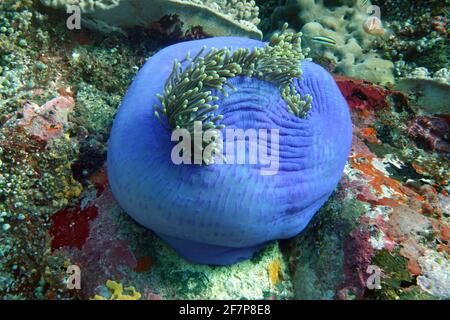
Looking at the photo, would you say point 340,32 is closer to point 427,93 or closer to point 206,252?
point 427,93

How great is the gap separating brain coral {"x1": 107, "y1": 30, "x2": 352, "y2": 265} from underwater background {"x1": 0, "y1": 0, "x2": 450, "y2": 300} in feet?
0.69

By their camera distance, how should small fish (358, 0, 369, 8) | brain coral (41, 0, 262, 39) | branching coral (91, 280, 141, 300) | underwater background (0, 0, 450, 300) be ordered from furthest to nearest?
1. small fish (358, 0, 369, 8)
2. brain coral (41, 0, 262, 39)
3. underwater background (0, 0, 450, 300)
4. branching coral (91, 280, 141, 300)

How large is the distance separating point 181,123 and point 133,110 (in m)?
0.44

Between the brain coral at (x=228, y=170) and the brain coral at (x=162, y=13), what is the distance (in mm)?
957

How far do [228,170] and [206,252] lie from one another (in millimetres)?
611

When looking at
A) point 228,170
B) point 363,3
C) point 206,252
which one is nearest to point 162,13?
point 228,170

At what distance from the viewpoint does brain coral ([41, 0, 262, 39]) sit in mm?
3525

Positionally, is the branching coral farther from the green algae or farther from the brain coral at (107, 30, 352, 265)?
the green algae

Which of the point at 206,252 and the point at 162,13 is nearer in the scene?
the point at 206,252

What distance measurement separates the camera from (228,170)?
235 centimetres

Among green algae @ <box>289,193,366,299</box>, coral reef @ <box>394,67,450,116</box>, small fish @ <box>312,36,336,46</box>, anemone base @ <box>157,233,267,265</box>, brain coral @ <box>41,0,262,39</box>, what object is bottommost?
anemone base @ <box>157,233,267,265</box>

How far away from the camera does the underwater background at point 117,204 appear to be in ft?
8.13

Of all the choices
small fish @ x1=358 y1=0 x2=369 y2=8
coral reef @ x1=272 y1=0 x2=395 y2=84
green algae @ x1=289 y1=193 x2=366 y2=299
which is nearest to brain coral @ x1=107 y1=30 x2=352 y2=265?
green algae @ x1=289 y1=193 x2=366 y2=299

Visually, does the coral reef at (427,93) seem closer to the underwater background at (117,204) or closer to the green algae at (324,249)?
the underwater background at (117,204)
